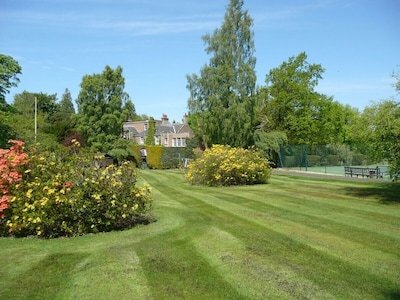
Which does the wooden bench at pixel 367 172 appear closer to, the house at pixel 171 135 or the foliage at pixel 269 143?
the foliage at pixel 269 143

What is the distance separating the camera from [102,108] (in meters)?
47.2

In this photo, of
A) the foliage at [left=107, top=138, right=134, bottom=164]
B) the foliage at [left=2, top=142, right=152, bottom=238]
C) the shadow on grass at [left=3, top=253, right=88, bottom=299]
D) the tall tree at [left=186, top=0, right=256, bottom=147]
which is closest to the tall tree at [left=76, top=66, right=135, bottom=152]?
the foliage at [left=107, top=138, right=134, bottom=164]

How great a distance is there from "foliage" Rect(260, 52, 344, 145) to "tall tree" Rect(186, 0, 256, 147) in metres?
12.8

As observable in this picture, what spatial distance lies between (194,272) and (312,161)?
32963 mm

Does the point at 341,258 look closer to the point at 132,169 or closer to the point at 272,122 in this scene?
the point at 132,169

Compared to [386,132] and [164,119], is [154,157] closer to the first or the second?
[386,132]

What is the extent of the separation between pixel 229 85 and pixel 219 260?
31.6 m

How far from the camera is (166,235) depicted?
7.84 m

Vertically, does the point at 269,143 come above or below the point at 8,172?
above

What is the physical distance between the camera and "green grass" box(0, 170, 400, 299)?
15.8 feet

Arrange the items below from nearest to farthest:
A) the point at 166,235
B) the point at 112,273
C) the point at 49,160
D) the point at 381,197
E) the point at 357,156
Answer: the point at 112,273 → the point at 166,235 → the point at 49,160 → the point at 381,197 → the point at 357,156

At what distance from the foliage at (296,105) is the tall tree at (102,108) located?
18.8m

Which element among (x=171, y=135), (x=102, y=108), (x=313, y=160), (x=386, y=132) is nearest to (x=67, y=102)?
(x=171, y=135)

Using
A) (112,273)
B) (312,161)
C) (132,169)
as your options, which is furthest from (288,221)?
(312,161)
